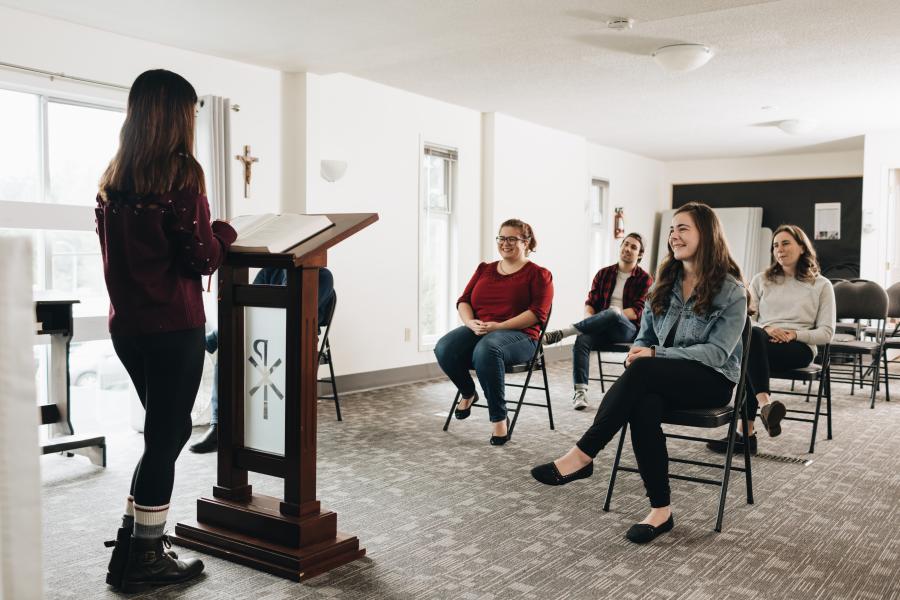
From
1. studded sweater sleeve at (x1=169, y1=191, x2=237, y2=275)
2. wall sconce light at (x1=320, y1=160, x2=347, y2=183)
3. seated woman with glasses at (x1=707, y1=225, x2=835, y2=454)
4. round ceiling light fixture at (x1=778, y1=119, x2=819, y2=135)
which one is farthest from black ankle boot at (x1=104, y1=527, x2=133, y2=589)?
round ceiling light fixture at (x1=778, y1=119, x2=819, y2=135)

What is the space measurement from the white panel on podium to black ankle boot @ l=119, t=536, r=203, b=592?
45cm

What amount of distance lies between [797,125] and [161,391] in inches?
301

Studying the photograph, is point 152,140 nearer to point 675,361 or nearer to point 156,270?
point 156,270

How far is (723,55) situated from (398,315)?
3286 millimetres

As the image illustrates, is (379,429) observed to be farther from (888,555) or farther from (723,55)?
(723,55)

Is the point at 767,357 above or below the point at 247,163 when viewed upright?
below

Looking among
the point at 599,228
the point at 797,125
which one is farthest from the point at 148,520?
the point at 599,228

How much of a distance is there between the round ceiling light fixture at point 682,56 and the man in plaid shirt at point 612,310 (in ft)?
4.05

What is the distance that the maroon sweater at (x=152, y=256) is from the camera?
88.3 inches

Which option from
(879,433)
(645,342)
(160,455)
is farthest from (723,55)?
(160,455)

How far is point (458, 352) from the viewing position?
15.1ft

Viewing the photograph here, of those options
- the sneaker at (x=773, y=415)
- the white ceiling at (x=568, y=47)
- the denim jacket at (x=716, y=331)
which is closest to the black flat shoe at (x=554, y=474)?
the denim jacket at (x=716, y=331)

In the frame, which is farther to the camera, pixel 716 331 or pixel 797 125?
pixel 797 125

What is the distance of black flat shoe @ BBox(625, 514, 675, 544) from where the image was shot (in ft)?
9.39
